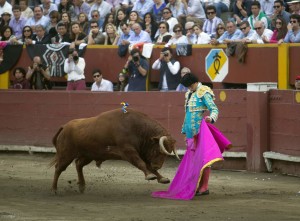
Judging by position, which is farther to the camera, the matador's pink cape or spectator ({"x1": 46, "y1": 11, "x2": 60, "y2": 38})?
spectator ({"x1": 46, "y1": 11, "x2": 60, "y2": 38})

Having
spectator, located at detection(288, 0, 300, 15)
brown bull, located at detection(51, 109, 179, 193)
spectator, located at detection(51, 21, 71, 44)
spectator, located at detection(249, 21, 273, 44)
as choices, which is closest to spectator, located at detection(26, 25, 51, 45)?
spectator, located at detection(51, 21, 71, 44)

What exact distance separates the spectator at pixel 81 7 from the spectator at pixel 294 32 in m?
4.45

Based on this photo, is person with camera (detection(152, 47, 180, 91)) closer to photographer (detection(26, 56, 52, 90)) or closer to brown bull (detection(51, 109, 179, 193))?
photographer (detection(26, 56, 52, 90))

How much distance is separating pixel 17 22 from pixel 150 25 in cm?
282

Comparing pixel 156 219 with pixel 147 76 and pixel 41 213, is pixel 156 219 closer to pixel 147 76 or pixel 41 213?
pixel 41 213

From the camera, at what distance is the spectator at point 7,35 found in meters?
14.7

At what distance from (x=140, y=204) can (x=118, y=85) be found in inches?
214

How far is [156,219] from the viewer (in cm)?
739

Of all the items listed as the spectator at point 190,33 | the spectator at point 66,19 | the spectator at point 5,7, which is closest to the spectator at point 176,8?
the spectator at point 190,33

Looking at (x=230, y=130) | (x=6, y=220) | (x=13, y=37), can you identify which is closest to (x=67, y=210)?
(x=6, y=220)

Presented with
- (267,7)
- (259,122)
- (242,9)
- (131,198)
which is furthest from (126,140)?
(242,9)

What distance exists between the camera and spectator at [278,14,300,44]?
449 inches

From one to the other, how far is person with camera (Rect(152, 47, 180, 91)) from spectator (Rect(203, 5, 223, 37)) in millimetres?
840

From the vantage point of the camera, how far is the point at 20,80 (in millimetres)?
14328
